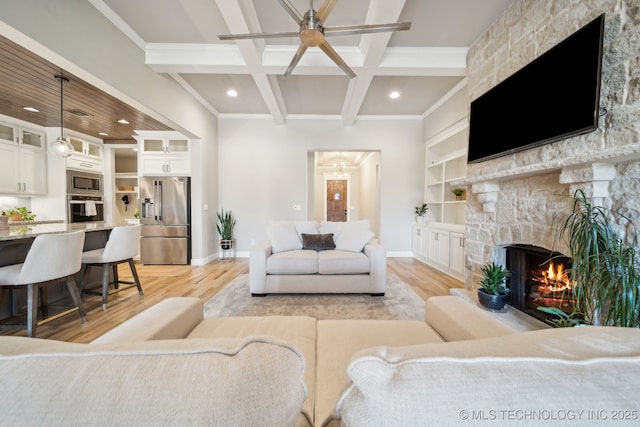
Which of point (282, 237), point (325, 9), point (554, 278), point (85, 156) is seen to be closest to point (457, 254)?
point (554, 278)

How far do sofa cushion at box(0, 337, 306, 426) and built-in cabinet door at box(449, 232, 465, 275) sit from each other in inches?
145

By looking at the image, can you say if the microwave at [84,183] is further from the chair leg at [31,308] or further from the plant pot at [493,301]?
the plant pot at [493,301]

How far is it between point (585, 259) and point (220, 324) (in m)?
2.14

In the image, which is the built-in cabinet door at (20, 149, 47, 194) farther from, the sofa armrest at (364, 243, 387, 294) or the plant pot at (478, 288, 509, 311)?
the plant pot at (478, 288, 509, 311)

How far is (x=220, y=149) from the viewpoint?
5027 millimetres

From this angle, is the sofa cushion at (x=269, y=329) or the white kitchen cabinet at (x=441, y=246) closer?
the sofa cushion at (x=269, y=329)

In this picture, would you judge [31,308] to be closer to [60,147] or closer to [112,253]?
[112,253]

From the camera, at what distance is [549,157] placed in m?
1.88

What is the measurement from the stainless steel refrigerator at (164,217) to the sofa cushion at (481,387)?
4767 millimetres

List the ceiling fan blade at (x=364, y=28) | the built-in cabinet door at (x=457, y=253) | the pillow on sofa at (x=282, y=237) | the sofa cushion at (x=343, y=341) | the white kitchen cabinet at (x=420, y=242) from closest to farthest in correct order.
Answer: the sofa cushion at (x=343, y=341)
the ceiling fan blade at (x=364, y=28)
the pillow on sofa at (x=282, y=237)
the built-in cabinet door at (x=457, y=253)
the white kitchen cabinet at (x=420, y=242)

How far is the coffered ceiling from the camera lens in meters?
2.29

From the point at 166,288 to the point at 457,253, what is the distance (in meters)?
4.06

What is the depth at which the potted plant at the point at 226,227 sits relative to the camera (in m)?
4.79

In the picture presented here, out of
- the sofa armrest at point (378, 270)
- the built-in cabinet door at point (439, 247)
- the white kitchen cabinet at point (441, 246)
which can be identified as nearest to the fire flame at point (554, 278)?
the white kitchen cabinet at point (441, 246)
